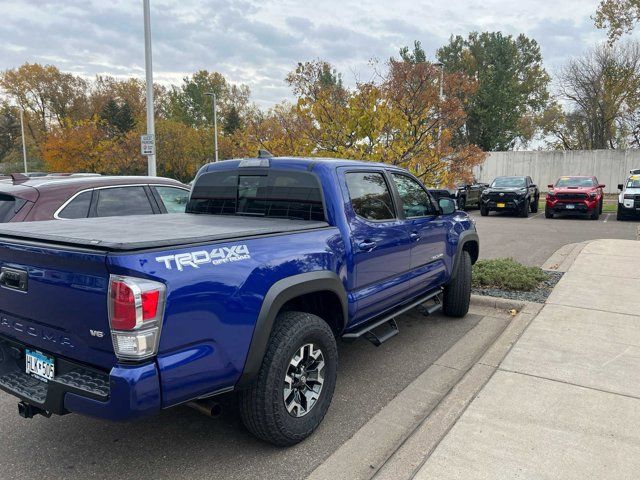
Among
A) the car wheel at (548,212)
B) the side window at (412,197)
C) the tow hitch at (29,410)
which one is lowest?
the tow hitch at (29,410)

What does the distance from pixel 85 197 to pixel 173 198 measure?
1.20 m

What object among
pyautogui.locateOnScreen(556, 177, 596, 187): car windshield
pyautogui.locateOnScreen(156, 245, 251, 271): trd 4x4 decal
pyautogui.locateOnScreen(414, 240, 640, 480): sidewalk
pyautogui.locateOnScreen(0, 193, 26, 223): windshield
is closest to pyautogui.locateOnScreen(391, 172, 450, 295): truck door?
pyautogui.locateOnScreen(414, 240, 640, 480): sidewalk

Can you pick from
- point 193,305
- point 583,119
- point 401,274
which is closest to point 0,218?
point 193,305

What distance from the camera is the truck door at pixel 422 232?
4.55 m

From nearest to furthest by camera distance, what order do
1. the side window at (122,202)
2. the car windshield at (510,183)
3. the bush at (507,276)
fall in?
the side window at (122,202)
the bush at (507,276)
the car windshield at (510,183)

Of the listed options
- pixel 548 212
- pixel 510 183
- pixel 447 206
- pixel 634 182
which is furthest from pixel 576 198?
pixel 447 206

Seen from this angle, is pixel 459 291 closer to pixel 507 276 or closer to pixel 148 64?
pixel 507 276

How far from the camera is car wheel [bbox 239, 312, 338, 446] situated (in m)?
2.83

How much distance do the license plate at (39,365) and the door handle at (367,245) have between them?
2123mm

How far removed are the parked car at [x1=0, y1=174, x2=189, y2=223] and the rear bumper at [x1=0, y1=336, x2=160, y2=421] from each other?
2.59m

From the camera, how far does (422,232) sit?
4.66 m

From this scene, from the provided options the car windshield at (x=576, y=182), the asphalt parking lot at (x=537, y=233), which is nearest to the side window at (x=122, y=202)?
the asphalt parking lot at (x=537, y=233)

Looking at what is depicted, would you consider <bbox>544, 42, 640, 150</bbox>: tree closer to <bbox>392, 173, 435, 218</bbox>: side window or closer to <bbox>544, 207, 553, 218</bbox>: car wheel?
<bbox>544, 207, 553, 218</bbox>: car wheel

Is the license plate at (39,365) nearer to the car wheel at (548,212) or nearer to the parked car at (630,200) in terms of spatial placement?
the car wheel at (548,212)
